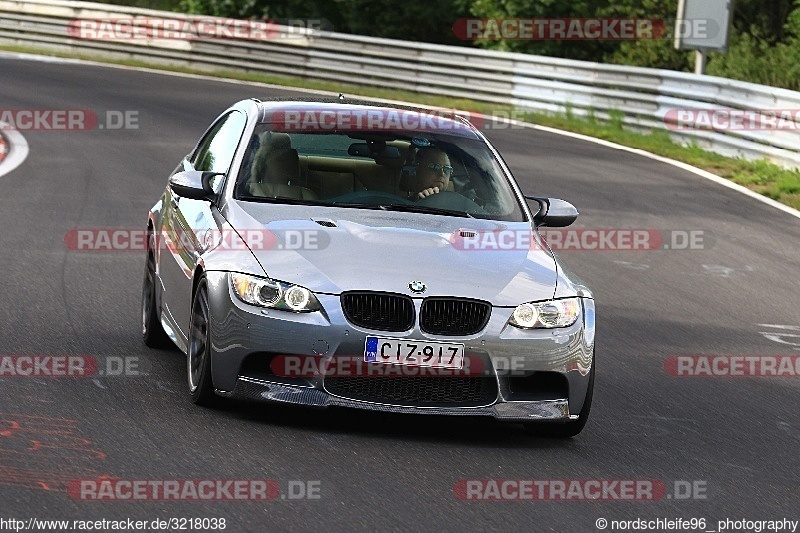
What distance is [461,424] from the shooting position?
26.8 ft

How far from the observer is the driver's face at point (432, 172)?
8977mm

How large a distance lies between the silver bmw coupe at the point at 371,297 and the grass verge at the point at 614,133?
1104 cm

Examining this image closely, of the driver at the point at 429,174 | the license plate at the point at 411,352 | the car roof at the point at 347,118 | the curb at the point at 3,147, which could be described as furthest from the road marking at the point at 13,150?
the license plate at the point at 411,352

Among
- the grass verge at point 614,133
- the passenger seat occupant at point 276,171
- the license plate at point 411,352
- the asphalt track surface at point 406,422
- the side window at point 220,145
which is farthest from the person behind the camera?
the grass verge at point 614,133

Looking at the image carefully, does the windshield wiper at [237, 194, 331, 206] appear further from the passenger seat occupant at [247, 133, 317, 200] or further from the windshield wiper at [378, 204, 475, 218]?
the windshield wiper at [378, 204, 475, 218]

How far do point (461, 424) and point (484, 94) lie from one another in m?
22.9

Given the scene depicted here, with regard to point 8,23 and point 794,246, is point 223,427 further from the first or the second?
point 8,23

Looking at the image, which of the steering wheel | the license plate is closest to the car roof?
the steering wheel

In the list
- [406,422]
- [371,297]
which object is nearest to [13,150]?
[406,422]

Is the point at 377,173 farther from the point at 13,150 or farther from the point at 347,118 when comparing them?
the point at 13,150

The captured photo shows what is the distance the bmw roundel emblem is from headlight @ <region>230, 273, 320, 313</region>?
44 centimetres

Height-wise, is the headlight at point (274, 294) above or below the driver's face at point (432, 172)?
below

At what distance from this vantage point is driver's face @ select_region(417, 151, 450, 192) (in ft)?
29.5

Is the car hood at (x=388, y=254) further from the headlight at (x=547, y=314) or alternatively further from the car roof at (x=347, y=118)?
the car roof at (x=347, y=118)
